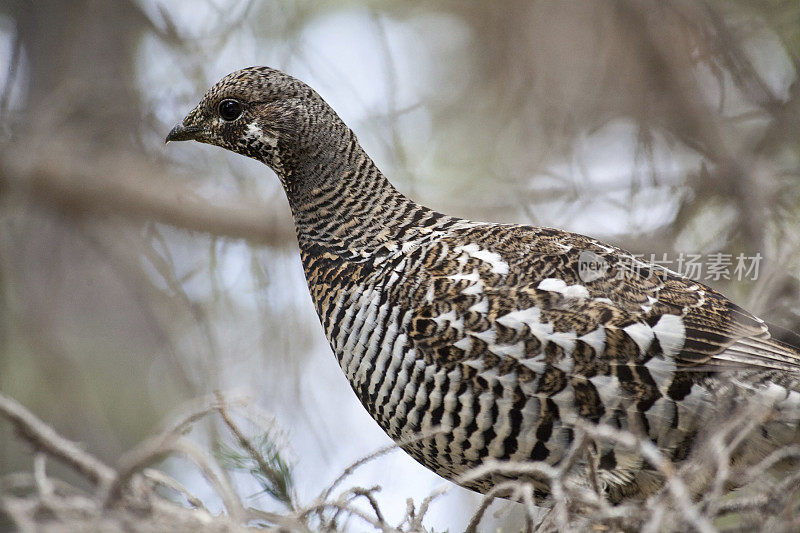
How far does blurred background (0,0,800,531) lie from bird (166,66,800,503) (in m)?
0.84

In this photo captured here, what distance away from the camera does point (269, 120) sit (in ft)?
10.8

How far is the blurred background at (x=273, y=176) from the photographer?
431 cm

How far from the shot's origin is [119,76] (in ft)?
18.9

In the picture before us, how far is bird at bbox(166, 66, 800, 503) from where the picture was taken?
2.66 metres

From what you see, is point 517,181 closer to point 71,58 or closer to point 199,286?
point 199,286

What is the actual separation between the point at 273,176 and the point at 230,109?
1.90 meters

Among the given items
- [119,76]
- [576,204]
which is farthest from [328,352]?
[119,76]

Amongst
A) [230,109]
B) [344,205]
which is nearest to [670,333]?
[344,205]

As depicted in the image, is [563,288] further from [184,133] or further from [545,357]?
[184,133]

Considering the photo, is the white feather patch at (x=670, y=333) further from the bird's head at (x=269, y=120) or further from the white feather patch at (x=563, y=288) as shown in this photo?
the bird's head at (x=269, y=120)

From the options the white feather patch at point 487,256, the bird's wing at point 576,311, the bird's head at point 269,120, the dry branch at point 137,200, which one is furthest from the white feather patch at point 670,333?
the dry branch at point 137,200

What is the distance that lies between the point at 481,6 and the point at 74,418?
456cm

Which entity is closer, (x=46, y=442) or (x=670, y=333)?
(x=46, y=442)

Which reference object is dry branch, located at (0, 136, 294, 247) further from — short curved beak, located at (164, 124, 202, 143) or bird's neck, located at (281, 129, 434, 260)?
bird's neck, located at (281, 129, 434, 260)
